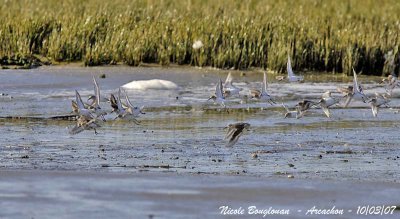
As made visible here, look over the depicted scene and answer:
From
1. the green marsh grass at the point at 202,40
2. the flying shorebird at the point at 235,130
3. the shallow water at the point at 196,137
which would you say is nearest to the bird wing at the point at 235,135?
the flying shorebird at the point at 235,130

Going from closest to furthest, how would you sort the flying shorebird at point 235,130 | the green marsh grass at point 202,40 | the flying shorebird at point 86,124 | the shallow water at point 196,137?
the shallow water at point 196,137 → the flying shorebird at point 86,124 → the flying shorebird at point 235,130 → the green marsh grass at point 202,40

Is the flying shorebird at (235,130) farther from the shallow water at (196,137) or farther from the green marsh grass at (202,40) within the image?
the green marsh grass at (202,40)

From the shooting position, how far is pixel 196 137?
36.4 feet

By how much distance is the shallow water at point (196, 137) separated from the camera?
9360 mm

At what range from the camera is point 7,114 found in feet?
41.2

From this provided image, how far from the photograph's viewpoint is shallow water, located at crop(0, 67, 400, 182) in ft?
30.7

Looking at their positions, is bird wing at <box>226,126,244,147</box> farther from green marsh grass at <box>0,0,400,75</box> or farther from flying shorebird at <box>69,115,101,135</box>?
green marsh grass at <box>0,0,400,75</box>

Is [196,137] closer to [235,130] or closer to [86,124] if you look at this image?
[235,130]

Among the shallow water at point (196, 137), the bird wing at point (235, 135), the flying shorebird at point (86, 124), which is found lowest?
the shallow water at point (196, 137)

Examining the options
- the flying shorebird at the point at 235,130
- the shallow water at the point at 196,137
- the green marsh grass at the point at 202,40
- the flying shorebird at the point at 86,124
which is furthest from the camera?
the green marsh grass at the point at 202,40

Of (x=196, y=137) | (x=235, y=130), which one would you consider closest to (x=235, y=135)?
(x=235, y=130)

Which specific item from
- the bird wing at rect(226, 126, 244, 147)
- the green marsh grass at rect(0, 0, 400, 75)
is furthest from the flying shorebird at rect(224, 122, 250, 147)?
the green marsh grass at rect(0, 0, 400, 75)

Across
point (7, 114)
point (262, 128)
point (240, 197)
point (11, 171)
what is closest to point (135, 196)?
point (240, 197)

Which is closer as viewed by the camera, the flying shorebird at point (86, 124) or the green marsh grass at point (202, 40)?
the flying shorebird at point (86, 124)
